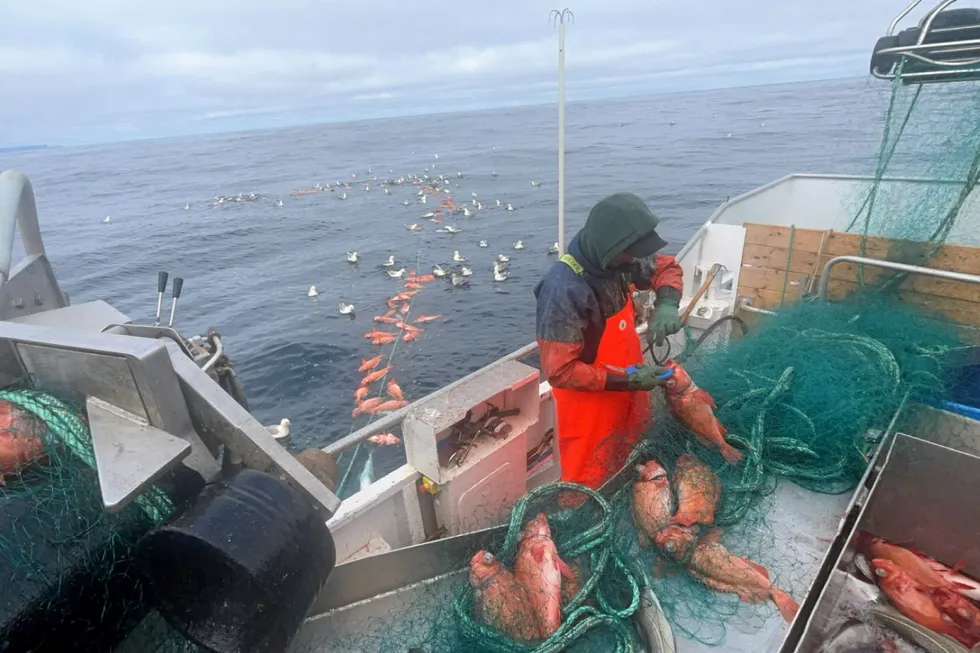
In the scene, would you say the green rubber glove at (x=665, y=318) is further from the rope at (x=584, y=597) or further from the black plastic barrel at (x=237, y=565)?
the black plastic barrel at (x=237, y=565)

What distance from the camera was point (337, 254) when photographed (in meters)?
24.7

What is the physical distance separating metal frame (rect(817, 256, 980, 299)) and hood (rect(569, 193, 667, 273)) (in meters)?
2.05

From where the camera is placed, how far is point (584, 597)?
92.1 inches

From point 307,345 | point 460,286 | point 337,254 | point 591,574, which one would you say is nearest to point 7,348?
point 591,574

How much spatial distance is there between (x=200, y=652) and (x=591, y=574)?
162 cm

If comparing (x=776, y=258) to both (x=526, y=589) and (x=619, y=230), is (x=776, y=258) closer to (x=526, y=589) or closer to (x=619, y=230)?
(x=619, y=230)

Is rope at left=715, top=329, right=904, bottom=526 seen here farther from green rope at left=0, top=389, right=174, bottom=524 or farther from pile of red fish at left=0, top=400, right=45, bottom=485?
pile of red fish at left=0, top=400, right=45, bottom=485

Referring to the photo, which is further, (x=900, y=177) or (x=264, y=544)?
(x=900, y=177)

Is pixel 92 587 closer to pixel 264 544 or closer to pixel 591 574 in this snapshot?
pixel 264 544

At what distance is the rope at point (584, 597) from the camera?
218cm

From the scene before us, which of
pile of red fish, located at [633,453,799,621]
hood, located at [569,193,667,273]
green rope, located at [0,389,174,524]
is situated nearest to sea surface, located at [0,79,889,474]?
hood, located at [569,193,667,273]

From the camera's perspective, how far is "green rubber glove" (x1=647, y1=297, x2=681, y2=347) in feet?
11.7

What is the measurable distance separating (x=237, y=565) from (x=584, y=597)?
5.03 ft

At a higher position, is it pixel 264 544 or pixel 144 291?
pixel 264 544
